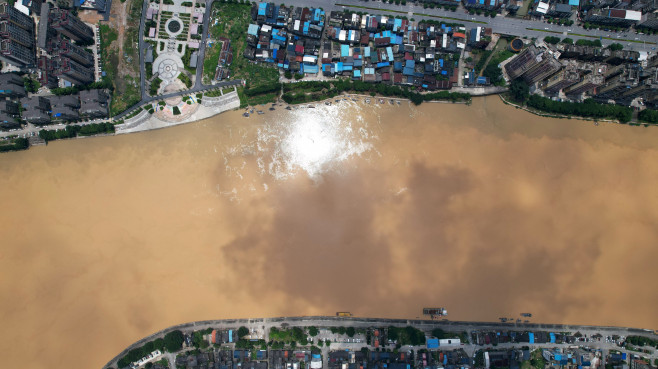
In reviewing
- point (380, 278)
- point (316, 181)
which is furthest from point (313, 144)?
point (380, 278)

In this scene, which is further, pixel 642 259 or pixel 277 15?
pixel 277 15

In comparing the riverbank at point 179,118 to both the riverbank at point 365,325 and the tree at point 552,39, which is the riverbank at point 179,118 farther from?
the tree at point 552,39

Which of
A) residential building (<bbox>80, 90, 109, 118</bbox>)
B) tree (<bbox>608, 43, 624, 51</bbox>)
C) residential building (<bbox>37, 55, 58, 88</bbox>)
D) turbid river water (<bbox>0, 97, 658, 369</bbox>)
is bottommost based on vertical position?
turbid river water (<bbox>0, 97, 658, 369</bbox>)

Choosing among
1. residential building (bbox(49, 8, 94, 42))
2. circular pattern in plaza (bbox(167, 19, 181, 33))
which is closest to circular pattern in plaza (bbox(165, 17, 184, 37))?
circular pattern in plaza (bbox(167, 19, 181, 33))

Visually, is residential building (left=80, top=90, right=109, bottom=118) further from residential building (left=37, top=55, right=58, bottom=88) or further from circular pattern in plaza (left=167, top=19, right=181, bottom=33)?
circular pattern in plaza (left=167, top=19, right=181, bottom=33)

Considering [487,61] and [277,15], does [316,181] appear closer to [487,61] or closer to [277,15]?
[277,15]
